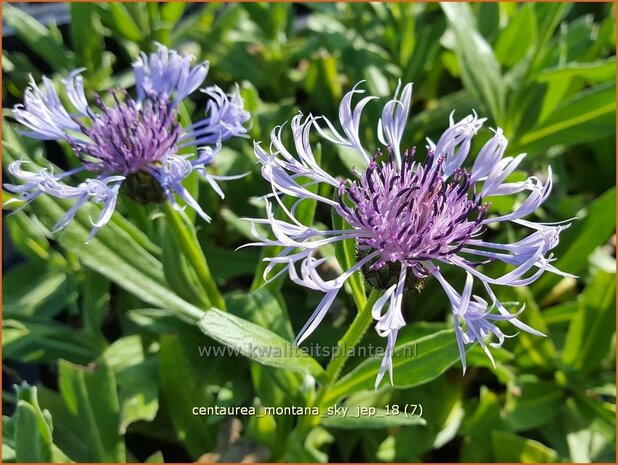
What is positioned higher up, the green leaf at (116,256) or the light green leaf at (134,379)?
the green leaf at (116,256)

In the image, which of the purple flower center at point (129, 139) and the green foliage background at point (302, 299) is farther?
the green foliage background at point (302, 299)

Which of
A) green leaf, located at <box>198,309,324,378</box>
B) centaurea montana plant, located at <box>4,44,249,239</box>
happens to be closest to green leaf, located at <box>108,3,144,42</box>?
centaurea montana plant, located at <box>4,44,249,239</box>

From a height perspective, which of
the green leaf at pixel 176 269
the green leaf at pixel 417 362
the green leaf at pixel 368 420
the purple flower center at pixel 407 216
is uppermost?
the purple flower center at pixel 407 216

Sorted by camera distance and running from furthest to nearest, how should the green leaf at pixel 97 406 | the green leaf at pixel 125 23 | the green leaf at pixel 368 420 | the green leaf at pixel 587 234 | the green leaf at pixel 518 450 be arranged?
the green leaf at pixel 125 23 < the green leaf at pixel 587 234 < the green leaf at pixel 518 450 < the green leaf at pixel 97 406 < the green leaf at pixel 368 420

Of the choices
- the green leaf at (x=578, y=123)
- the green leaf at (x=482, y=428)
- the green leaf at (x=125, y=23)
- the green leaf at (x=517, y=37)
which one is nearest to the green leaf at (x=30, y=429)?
the green leaf at (x=482, y=428)

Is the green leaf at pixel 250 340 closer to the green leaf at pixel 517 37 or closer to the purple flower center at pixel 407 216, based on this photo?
the purple flower center at pixel 407 216

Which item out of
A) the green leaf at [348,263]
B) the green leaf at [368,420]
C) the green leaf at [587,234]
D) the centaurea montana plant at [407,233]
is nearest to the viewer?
the centaurea montana plant at [407,233]

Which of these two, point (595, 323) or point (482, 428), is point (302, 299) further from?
point (595, 323)

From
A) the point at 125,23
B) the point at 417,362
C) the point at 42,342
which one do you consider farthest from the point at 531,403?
the point at 125,23
